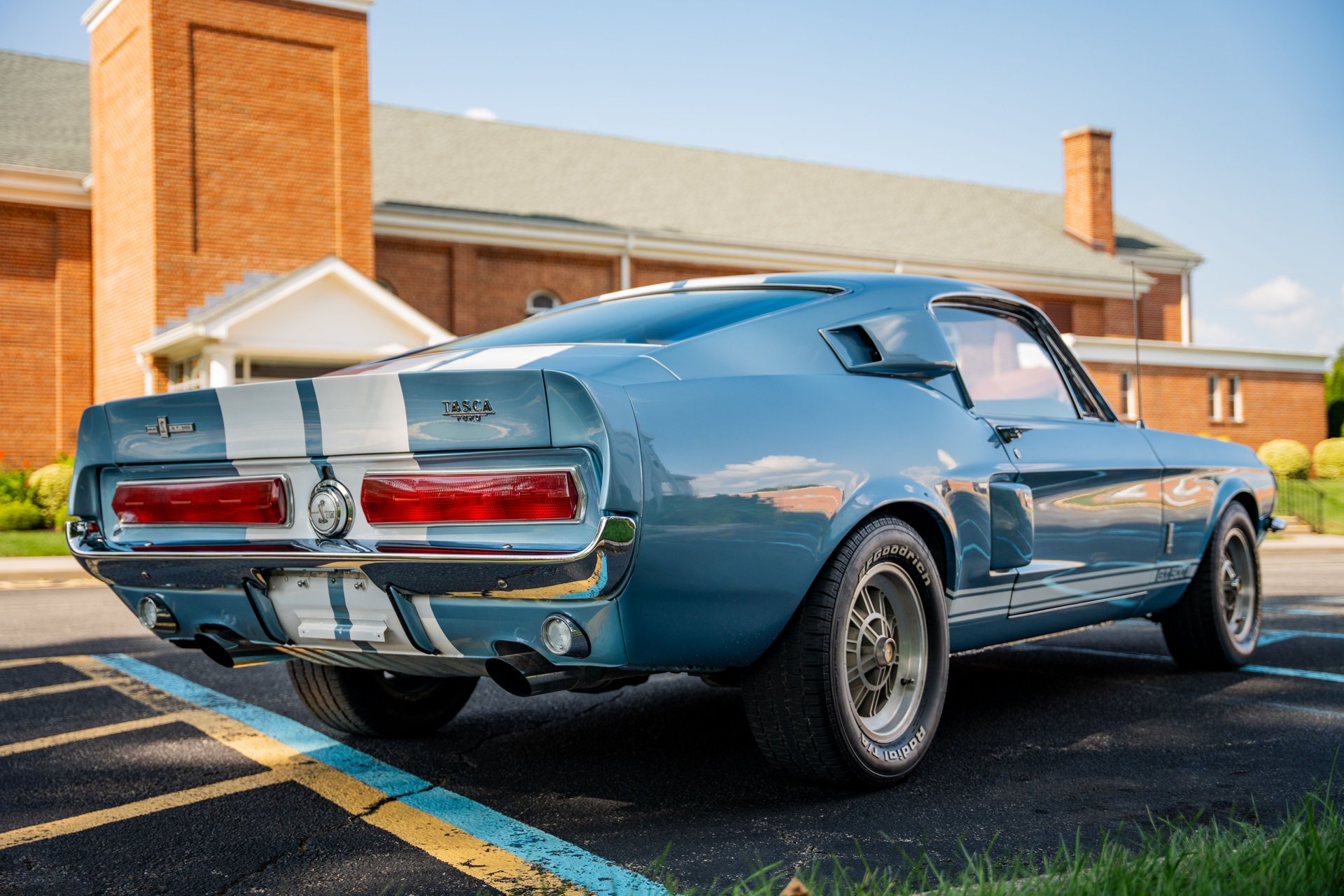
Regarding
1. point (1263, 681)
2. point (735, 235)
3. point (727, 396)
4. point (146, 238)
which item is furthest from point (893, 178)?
point (727, 396)

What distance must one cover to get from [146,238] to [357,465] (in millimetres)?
18545

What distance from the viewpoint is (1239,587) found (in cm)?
577

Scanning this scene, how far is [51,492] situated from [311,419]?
1671 cm

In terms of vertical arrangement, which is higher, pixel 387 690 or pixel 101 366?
pixel 101 366

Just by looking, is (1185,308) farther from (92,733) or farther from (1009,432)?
(92,733)

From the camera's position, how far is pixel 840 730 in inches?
128

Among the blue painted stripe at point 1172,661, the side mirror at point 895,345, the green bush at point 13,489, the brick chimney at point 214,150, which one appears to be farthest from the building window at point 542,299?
the side mirror at point 895,345

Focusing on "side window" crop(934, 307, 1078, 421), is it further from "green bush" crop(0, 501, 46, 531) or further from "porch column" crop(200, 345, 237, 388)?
"green bush" crop(0, 501, 46, 531)

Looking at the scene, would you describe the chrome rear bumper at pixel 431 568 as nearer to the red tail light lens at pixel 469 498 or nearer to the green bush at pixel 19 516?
the red tail light lens at pixel 469 498

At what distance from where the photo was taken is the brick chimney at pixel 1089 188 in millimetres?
35844

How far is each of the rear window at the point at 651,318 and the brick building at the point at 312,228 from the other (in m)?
14.2

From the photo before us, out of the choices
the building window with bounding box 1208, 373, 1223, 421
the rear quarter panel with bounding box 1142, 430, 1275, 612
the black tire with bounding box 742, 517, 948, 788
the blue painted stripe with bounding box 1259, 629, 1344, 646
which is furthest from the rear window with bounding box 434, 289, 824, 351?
the building window with bounding box 1208, 373, 1223, 421

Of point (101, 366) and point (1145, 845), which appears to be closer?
point (1145, 845)

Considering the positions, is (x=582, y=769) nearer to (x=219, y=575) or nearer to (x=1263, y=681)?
(x=219, y=575)
